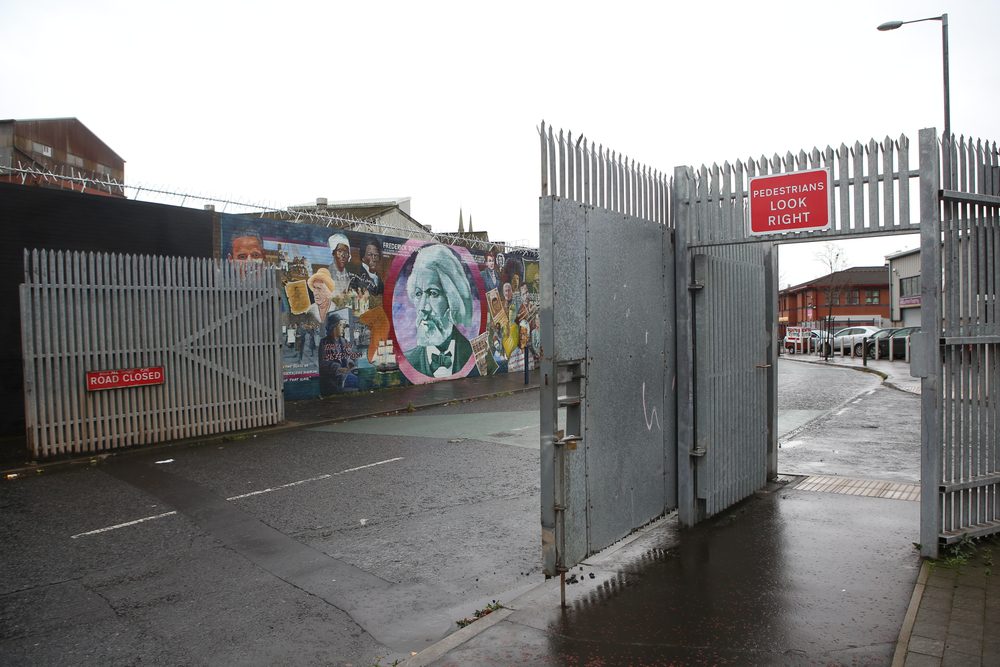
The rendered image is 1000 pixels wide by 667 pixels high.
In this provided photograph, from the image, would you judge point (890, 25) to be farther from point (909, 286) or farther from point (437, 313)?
point (909, 286)

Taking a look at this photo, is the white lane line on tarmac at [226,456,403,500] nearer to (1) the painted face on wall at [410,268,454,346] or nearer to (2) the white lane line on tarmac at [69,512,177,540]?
(2) the white lane line on tarmac at [69,512,177,540]

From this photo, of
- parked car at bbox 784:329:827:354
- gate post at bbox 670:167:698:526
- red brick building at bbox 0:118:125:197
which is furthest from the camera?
parked car at bbox 784:329:827:354

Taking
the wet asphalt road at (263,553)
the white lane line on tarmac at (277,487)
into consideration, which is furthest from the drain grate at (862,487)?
the white lane line on tarmac at (277,487)

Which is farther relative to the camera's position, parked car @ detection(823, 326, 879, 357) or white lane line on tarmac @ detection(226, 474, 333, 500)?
parked car @ detection(823, 326, 879, 357)

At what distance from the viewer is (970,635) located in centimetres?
398

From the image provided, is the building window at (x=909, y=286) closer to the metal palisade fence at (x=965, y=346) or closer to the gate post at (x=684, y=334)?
the metal palisade fence at (x=965, y=346)

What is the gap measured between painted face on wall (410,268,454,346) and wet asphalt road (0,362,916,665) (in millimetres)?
10001

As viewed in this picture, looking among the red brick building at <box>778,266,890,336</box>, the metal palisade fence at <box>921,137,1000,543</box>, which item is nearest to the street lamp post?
the metal palisade fence at <box>921,137,1000,543</box>

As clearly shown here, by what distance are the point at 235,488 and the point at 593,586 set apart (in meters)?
5.13

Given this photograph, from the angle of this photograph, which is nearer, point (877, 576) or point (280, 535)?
point (877, 576)

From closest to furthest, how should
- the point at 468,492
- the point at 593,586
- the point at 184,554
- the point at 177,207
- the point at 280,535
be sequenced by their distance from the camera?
1. the point at 593,586
2. the point at 184,554
3. the point at 280,535
4. the point at 468,492
5. the point at 177,207

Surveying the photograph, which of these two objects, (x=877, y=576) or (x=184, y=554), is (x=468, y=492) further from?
(x=877, y=576)

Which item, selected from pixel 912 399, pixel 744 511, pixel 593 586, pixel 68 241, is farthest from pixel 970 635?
pixel 912 399

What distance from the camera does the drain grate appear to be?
7461 mm
